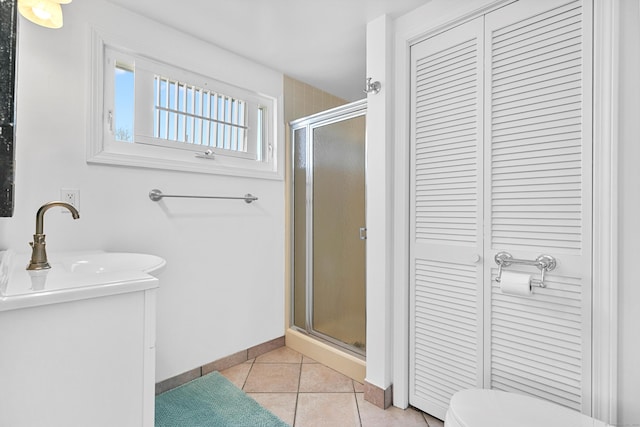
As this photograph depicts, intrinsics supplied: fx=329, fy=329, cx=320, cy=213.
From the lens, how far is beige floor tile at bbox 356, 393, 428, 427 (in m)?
1.60

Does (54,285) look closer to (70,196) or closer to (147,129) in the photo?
(70,196)

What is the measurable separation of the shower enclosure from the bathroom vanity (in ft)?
4.62

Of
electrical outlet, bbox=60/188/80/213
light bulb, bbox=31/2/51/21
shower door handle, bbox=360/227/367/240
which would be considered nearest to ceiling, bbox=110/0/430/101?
light bulb, bbox=31/2/51/21

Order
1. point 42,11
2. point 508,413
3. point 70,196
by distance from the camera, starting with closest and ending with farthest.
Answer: point 508,413
point 42,11
point 70,196

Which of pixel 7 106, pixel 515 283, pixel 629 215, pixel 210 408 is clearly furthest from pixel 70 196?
pixel 629 215

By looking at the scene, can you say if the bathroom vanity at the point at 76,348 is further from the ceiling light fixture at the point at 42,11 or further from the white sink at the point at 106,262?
the ceiling light fixture at the point at 42,11

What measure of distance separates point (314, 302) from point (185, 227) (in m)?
1.05

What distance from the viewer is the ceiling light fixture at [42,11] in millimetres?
1235

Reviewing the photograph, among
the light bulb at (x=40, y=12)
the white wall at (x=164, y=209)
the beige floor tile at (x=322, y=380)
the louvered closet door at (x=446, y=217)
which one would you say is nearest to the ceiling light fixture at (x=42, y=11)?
the light bulb at (x=40, y=12)

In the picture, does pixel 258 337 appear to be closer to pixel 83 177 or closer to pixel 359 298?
pixel 359 298

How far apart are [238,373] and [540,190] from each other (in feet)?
6.45

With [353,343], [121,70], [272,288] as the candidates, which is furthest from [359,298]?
[121,70]

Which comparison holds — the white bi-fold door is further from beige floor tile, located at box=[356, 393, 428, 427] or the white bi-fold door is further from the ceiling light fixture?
the ceiling light fixture

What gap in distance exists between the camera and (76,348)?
0.86 meters
